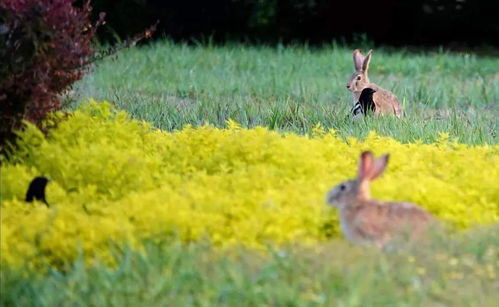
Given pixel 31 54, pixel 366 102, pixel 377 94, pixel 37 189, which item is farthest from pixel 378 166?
pixel 377 94

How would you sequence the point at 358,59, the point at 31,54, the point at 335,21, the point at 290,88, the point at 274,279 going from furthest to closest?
the point at 335,21
the point at 290,88
the point at 358,59
the point at 31,54
the point at 274,279

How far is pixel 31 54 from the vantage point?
20.7ft

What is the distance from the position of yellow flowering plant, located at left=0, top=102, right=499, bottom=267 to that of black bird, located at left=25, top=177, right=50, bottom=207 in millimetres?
87

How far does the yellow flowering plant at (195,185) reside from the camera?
5.14m

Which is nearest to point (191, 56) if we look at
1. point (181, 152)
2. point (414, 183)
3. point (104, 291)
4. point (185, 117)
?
point (185, 117)

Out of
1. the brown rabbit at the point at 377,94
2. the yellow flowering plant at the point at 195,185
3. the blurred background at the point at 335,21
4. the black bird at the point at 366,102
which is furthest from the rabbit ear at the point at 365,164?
the blurred background at the point at 335,21

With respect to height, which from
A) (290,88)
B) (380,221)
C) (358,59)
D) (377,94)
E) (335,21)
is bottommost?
(335,21)

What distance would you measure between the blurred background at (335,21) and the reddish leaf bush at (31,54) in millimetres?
12371

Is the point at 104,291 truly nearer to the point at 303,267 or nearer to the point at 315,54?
the point at 303,267

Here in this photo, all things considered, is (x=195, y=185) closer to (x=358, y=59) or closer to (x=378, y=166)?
(x=378, y=166)

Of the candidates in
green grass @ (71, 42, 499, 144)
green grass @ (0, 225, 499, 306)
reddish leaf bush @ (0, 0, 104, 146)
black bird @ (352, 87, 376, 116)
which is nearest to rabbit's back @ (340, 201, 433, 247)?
green grass @ (0, 225, 499, 306)

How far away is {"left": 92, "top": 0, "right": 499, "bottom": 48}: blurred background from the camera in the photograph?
19.0 meters

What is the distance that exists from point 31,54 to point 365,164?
2.15 m

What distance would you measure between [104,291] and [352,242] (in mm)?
1164
